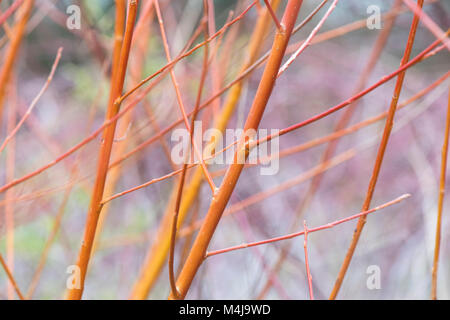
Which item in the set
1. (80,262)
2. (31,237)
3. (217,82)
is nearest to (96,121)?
(31,237)

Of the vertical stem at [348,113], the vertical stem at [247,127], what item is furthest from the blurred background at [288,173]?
the vertical stem at [247,127]

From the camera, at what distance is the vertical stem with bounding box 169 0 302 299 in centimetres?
42

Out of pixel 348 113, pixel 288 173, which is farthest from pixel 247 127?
pixel 288 173

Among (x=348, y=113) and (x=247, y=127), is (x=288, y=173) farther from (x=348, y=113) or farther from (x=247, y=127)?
(x=247, y=127)

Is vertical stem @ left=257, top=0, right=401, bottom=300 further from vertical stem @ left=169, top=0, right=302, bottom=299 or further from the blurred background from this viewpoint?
the blurred background

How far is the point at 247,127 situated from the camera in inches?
16.9

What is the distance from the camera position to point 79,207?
9.29 feet

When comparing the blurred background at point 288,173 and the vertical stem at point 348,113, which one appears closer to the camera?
the vertical stem at point 348,113

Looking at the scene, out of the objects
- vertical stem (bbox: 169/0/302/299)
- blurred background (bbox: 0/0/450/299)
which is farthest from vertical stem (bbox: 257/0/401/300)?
blurred background (bbox: 0/0/450/299)

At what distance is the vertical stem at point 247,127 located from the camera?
423mm

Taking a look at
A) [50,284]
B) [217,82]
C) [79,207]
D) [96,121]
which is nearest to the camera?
[217,82]

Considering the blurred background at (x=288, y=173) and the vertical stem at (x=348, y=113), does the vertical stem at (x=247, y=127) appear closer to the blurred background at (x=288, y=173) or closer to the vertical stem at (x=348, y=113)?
the vertical stem at (x=348, y=113)
